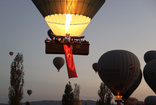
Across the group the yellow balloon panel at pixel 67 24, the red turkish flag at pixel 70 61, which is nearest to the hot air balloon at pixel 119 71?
the yellow balloon panel at pixel 67 24

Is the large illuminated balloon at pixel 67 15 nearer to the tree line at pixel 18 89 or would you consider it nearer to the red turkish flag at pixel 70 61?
the red turkish flag at pixel 70 61

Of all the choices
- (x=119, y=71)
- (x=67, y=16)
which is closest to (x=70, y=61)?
(x=67, y=16)

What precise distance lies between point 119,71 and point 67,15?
15.5 meters

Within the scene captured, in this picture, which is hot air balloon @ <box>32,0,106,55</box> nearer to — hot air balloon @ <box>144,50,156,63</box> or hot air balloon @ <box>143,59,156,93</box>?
hot air balloon @ <box>143,59,156,93</box>

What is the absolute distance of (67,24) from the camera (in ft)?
60.2

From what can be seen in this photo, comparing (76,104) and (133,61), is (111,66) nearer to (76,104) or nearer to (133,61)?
(133,61)

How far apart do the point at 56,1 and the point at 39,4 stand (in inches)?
63.7

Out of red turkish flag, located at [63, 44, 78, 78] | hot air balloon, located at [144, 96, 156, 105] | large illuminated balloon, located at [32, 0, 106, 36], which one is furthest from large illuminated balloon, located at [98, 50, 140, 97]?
red turkish flag, located at [63, 44, 78, 78]

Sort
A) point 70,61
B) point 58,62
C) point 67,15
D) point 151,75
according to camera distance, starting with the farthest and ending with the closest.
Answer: point 58,62 → point 151,75 → point 67,15 → point 70,61

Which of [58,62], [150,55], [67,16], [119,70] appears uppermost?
[150,55]

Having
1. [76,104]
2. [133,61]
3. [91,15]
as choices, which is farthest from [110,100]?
[91,15]

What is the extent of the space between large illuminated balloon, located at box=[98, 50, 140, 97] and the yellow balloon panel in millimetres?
14480

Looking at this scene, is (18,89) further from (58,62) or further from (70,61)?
(70,61)

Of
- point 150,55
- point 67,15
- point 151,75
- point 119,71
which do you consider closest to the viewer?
point 67,15
